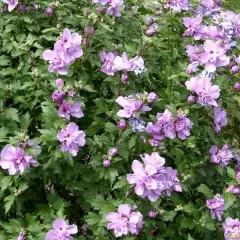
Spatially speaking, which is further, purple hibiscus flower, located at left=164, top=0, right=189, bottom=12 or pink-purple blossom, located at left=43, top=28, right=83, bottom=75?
purple hibiscus flower, located at left=164, top=0, right=189, bottom=12

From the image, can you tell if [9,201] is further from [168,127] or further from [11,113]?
[168,127]

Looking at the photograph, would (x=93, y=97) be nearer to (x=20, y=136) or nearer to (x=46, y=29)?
(x=46, y=29)

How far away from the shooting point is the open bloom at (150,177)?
246 cm

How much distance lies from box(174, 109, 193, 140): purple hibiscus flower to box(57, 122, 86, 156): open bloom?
0.49m

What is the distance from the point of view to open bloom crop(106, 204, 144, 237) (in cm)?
254

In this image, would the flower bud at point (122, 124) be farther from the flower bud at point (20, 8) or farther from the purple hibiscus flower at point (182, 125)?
the flower bud at point (20, 8)

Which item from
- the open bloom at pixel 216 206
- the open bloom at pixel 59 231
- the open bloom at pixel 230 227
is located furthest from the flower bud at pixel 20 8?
the open bloom at pixel 230 227

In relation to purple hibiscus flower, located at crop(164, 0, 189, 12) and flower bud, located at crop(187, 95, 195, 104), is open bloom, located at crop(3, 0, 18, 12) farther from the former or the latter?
flower bud, located at crop(187, 95, 195, 104)

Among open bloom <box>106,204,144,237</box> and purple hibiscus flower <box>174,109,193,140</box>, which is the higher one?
purple hibiscus flower <box>174,109,193,140</box>

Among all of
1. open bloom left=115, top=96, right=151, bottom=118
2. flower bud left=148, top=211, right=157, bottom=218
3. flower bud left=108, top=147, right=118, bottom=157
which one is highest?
open bloom left=115, top=96, right=151, bottom=118

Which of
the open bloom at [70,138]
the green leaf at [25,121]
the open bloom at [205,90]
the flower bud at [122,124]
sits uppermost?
the open bloom at [205,90]

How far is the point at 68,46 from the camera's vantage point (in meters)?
2.63

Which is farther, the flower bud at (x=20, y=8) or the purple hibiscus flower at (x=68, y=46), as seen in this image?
the flower bud at (x=20, y=8)

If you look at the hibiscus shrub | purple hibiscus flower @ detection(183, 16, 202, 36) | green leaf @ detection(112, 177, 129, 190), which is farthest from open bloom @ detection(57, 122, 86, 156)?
purple hibiscus flower @ detection(183, 16, 202, 36)
